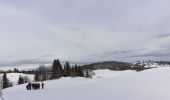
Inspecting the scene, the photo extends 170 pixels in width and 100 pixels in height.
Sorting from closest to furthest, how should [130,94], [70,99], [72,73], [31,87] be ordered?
[130,94] < [70,99] < [31,87] < [72,73]

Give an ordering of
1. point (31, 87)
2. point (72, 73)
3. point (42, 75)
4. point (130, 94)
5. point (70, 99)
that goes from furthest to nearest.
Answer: point (42, 75) < point (72, 73) < point (31, 87) < point (70, 99) < point (130, 94)

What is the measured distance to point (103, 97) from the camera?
928 inches

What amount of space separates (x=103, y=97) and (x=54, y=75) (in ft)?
329

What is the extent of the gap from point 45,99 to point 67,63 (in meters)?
116

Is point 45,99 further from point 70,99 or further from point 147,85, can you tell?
point 147,85

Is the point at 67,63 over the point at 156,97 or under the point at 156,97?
over

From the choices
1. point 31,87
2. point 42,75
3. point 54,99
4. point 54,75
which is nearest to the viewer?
point 54,99

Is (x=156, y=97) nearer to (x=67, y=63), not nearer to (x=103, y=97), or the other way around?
(x=103, y=97)

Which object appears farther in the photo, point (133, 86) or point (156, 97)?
point (133, 86)

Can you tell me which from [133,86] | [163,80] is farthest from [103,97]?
[163,80]

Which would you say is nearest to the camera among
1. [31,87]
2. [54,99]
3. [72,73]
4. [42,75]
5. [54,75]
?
[54,99]

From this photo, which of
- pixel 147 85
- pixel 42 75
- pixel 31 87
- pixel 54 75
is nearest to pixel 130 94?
pixel 147 85

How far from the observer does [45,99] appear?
27.9 metres

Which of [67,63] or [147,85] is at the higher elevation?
[67,63]
